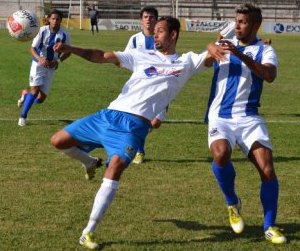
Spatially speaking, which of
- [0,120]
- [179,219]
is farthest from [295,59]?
[179,219]

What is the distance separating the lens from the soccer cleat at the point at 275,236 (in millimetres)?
6586

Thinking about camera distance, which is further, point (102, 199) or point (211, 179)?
point (211, 179)

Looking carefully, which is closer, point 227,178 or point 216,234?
point 216,234

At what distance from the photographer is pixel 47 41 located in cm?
1454

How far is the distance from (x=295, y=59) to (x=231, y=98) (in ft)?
85.2

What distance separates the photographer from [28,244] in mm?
6418

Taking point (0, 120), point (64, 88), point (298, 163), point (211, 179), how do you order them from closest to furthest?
1. point (211, 179)
2. point (298, 163)
3. point (0, 120)
4. point (64, 88)

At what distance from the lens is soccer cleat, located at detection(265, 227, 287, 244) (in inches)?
259

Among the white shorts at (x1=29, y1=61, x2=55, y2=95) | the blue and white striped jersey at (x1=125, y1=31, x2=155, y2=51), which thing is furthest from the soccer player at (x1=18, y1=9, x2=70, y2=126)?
the blue and white striped jersey at (x1=125, y1=31, x2=155, y2=51)

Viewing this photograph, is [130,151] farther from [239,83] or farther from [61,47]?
[239,83]

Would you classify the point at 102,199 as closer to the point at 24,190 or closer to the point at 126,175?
the point at 24,190

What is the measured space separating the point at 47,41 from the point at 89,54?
8053 mm

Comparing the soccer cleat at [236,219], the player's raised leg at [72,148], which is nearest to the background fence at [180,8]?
the player's raised leg at [72,148]

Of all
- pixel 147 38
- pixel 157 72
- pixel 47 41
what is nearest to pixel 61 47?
pixel 157 72
